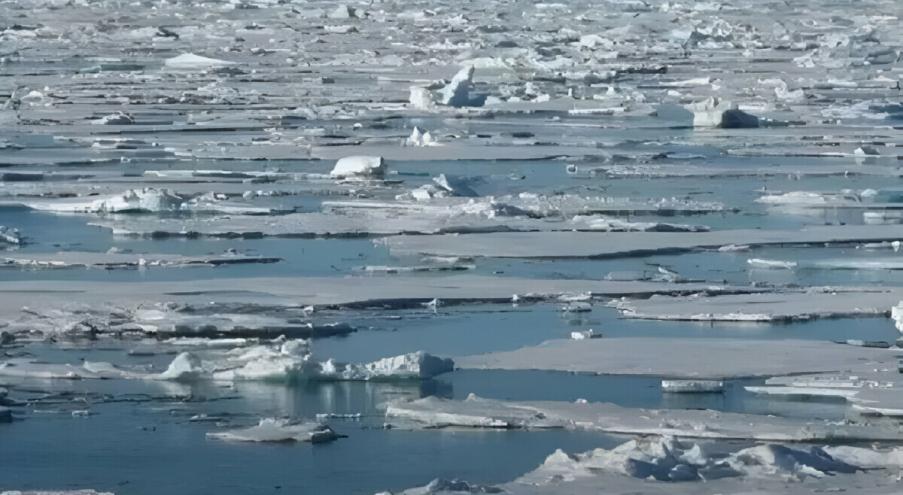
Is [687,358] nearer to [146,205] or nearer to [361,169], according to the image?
→ [146,205]

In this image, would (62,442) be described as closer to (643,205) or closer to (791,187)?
(643,205)

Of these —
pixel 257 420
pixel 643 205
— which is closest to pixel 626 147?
pixel 643 205

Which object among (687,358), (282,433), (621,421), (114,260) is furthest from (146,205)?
(621,421)

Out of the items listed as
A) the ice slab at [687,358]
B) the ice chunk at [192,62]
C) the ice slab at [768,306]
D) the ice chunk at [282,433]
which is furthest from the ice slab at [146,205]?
the ice chunk at [192,62]

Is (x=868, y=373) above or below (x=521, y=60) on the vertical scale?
below

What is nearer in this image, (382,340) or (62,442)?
(62,442)

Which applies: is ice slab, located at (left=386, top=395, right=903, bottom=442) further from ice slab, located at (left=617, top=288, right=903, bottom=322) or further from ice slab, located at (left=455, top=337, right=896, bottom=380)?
ice slab, located at (left=617, top=288, right=903, bottom=322)

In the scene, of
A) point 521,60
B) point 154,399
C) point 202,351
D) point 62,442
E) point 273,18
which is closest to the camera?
point 62,442
